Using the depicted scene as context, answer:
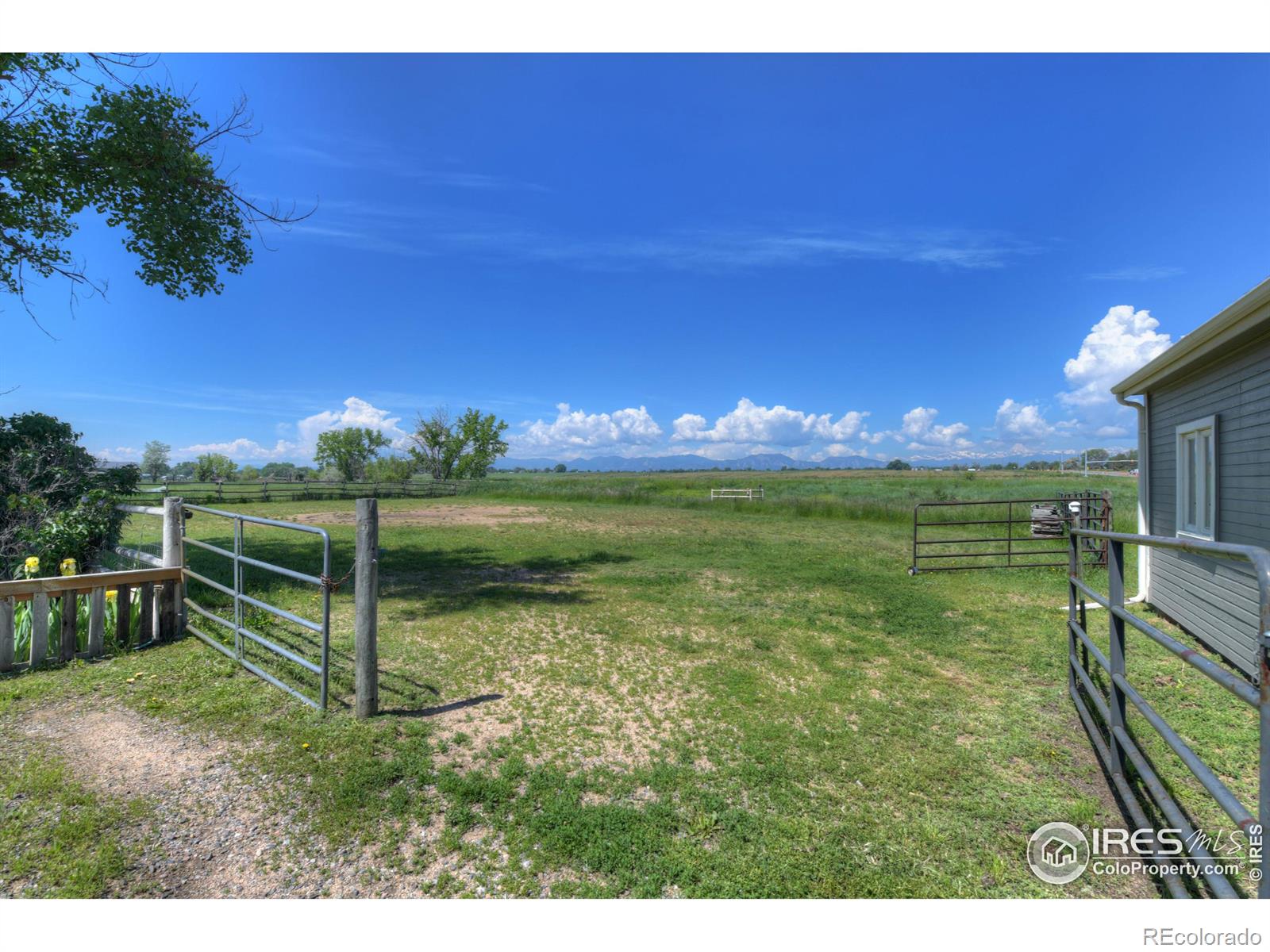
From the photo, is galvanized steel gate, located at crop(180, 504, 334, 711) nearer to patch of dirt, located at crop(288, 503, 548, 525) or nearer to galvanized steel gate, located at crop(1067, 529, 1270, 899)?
galvanized steel gate, located at crop(1067, 529, 1270, 899)

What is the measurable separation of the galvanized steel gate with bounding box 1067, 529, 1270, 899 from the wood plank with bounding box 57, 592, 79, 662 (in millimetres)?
7107

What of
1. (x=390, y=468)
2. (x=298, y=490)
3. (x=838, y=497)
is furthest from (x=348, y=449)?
(x=838, y=497)

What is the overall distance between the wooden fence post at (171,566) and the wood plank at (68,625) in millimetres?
647

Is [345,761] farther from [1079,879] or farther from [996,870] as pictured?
[1079,879]

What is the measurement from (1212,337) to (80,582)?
10.5 metres

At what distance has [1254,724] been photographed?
3.97 metres

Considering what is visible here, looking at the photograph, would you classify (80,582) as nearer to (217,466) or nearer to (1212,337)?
(1212,337)

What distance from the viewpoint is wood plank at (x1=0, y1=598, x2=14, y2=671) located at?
4.26m

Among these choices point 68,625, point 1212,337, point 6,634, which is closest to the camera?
point 6,634

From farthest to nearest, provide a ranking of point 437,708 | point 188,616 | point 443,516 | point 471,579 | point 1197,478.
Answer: point 443,516
point 471,579
point 1197,478
point 188,616
point 437,708

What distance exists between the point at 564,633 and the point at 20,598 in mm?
4685

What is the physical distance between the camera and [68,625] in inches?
179

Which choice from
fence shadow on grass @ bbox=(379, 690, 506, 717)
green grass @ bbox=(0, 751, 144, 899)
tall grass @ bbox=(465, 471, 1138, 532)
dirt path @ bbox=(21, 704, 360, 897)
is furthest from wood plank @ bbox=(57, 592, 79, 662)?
tall grass @ bbox=(465, 471, 1138, 532)

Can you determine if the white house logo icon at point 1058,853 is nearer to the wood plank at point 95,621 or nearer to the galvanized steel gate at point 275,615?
the galvanized steel gate at point 275,615
